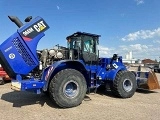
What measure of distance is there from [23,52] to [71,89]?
82.3 inches

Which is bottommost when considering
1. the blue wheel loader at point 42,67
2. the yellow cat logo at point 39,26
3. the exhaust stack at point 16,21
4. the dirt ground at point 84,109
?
the dirt ground at point 84,109

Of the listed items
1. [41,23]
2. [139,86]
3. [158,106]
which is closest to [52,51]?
[41,23]

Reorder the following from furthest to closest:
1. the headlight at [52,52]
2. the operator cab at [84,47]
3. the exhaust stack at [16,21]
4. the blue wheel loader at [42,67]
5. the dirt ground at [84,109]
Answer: the operator cab at [84,47] < the headlight at [52,52] < the exhaust stack at [16,21] < the blue wheel loader at [42,67] < the dirt ground at [84,109]

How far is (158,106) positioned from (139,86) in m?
3.50

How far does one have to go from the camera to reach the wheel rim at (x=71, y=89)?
26.5ft

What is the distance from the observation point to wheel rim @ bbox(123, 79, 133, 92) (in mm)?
10262

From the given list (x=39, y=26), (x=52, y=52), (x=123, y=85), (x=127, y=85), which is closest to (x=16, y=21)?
(x=39, y=26)

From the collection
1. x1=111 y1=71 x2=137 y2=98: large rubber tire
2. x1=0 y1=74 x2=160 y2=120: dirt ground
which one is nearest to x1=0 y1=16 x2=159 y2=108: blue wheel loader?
x1=0 y1=74 x2=160 y2=120: dirt ground

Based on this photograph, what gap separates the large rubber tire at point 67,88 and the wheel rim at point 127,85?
2.47 metres

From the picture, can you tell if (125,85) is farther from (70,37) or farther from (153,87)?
(70,37)

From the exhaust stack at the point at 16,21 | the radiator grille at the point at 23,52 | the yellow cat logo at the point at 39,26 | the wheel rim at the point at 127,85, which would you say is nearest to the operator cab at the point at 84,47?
the wheel rim at the point at 127,85

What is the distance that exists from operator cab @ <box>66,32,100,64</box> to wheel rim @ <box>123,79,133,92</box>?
1.60m

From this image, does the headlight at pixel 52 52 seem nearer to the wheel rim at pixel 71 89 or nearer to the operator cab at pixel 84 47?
the operator cab at pixel 84 47

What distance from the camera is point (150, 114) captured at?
7.36 meters
